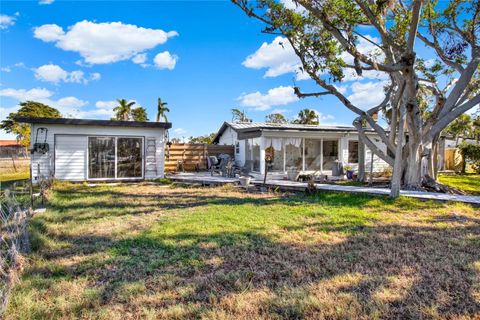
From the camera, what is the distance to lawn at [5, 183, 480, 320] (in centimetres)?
305

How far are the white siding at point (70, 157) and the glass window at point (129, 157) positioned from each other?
55.0 inches

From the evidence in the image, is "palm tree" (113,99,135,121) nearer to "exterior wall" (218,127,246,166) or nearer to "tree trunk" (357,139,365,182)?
"exterior wall" (218,127,246,166)

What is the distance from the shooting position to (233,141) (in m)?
20.2

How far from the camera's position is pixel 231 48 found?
1421 centimetres

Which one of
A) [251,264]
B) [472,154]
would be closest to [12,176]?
[251,264]

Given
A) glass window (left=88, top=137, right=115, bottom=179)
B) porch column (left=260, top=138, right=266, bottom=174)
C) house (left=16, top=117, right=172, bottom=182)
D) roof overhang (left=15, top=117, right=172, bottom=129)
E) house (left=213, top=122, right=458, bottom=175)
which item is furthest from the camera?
house (left=213, top=122, right=458, bottom=175)

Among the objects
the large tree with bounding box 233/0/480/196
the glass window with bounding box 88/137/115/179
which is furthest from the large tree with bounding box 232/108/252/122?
the large tree with bounding box 233/0/480/196

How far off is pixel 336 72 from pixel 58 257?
8770 mm

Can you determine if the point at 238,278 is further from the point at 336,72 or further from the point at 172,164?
the point at 172,164

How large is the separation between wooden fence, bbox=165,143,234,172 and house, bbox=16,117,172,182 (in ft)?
11.1

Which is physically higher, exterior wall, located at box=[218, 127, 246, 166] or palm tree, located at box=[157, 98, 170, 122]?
palm tree, located at box=[157, 98, 170, 122]

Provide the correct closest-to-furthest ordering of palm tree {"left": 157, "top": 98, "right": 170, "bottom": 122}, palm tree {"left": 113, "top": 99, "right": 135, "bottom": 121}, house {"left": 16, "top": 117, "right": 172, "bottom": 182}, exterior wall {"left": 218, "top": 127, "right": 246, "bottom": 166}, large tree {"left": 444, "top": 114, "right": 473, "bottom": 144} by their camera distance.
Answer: house {"left": 16, "top": 117, "right": 172, "bottom": 182}, exterior wall {"left": 218, "top": 127, "right": 246, "bottom": 166}, large tree {"left": 444, "top": 114, "right": 473, "bottom": 144}, palm tree {"left": 157, "top": 98, "right": 170, "bottom": 122}, palm tree {"left": 113, "top": 99, "right": 135, "bottom": 121}

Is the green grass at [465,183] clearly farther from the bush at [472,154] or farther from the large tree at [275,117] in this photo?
the large tree at [275,117]

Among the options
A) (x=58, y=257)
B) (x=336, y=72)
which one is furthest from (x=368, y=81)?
(x=58, y=257)
